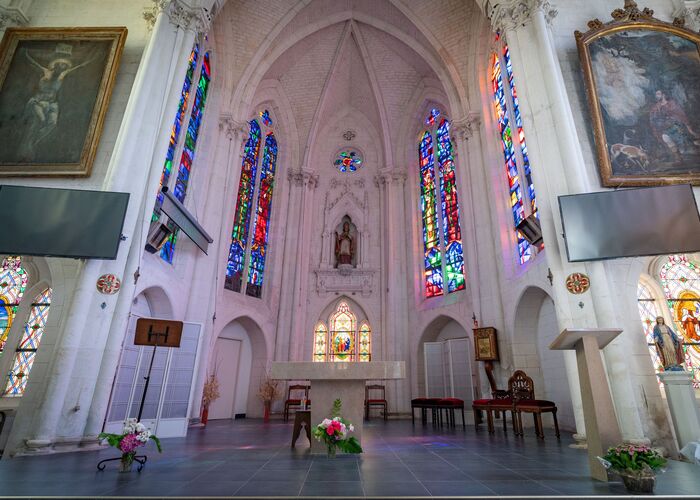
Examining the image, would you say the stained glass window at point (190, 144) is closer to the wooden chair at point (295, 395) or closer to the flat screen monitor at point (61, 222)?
the flat screen monitor at point (61, 222)

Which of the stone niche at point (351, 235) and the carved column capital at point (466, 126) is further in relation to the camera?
the stone niche at point (351, 235)

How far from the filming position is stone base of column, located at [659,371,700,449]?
5.73 m

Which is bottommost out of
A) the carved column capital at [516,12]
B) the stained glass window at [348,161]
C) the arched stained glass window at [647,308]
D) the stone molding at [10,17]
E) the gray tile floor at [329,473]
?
the gray tile floor at [329,473]

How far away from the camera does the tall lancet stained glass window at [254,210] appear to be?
1325 centimetres

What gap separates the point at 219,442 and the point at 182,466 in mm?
2255

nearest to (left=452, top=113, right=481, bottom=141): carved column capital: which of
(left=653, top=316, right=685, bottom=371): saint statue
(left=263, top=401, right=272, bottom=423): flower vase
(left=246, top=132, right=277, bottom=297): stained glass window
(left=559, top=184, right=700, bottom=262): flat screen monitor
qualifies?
(left=559, top=184, right=700, bottom=262): flat screen monitor

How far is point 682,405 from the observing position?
231 inches

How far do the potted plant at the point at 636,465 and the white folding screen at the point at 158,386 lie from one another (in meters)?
7.26

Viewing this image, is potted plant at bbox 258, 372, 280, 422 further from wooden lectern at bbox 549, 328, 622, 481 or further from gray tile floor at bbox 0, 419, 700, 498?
wooden lectern at bbox 549, 328, 622, 481

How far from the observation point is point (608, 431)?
150 inches

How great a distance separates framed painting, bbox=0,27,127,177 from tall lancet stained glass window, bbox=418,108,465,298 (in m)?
10.3

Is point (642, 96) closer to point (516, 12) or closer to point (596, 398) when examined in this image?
point (516, 12)

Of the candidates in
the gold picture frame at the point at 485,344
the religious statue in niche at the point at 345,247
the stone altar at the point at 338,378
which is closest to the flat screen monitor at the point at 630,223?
the stone altar at the point at 338,378

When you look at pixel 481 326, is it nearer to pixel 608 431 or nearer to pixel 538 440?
pixel 538 440
